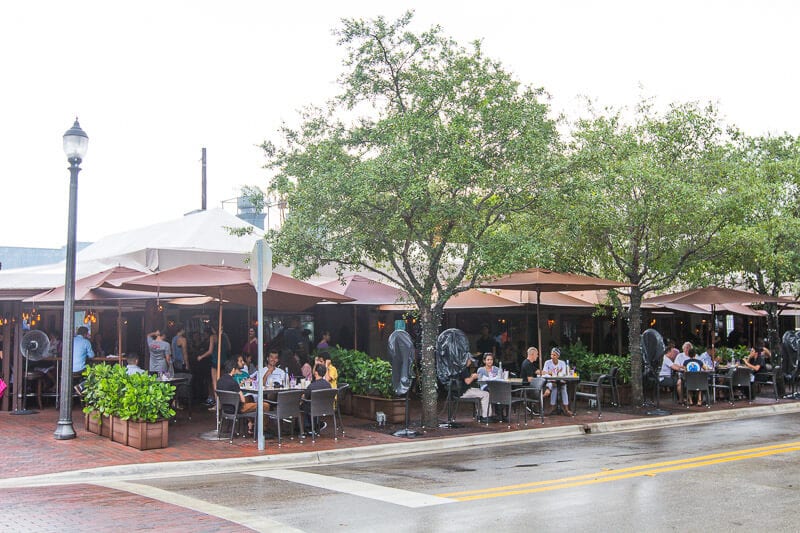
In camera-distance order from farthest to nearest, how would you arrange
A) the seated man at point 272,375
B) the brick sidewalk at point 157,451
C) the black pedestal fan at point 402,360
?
the black pedestal fan at point 402,360, the seated man at point 272,375, the brick sidewalk at point 157,451

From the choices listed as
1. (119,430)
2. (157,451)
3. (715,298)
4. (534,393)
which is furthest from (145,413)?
(715,298)

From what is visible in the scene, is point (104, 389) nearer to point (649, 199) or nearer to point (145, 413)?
point (145, 413)

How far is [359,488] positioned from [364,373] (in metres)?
6.58

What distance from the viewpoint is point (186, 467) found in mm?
10242

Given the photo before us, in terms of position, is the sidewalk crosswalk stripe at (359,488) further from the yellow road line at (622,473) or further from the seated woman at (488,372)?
the seated woman at (488,372)

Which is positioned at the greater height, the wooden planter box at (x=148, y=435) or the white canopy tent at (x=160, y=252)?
the white canopy tent at (x=160, y=252)

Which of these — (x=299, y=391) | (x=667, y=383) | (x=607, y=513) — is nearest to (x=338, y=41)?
(x=299, y=391)

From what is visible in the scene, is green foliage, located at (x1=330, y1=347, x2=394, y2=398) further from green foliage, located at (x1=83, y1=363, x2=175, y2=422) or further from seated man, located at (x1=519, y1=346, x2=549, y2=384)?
green foliage, located at (x1=83, y1=363, x2=175, y2=422)

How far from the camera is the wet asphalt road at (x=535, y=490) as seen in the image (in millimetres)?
6945

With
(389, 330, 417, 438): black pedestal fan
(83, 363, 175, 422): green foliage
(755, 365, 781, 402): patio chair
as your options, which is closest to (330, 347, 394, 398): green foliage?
(389, 330, 417, 438): black pedestal fan

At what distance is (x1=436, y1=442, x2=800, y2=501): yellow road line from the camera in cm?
828

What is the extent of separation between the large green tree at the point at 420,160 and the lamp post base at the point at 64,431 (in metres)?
4.34

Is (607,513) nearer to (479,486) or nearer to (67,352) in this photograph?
(479,486)

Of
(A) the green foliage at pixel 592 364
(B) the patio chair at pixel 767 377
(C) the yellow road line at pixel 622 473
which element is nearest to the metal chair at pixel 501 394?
(A) the green foliage at pixel 592 364
